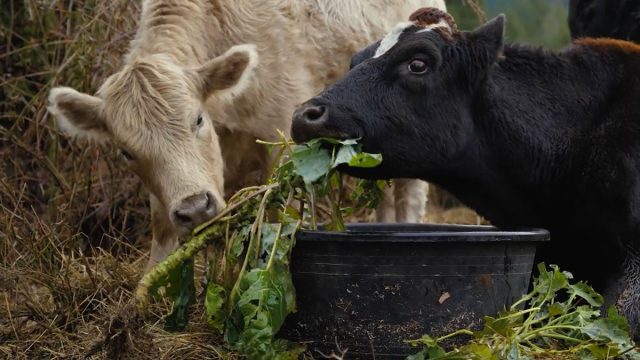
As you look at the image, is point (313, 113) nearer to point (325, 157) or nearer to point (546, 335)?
point (325, 157)

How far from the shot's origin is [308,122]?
14.4ft

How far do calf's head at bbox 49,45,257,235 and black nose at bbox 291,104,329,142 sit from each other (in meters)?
0.70

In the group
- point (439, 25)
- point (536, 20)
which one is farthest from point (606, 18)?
point (536, 20)

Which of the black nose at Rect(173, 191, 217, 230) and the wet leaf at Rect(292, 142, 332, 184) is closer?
the wet leaf at Rect(292, 142, 332, 184)

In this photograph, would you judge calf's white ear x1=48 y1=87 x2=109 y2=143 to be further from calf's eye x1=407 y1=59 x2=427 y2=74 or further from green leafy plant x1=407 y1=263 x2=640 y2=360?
green leafy plant x1=407 y1=263 x2=640 y2=360

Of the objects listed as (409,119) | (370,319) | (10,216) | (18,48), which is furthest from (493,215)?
(18,48)

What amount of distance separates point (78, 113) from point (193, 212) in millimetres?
1282

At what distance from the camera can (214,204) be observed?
489cm

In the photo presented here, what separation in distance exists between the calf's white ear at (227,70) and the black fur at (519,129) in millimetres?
1288

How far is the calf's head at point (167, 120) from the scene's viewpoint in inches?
203

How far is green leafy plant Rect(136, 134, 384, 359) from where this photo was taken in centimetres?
402

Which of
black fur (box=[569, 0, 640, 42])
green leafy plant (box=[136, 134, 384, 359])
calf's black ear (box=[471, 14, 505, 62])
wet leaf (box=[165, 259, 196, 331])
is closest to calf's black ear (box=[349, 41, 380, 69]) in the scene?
calf's black ear (box=[471, 14, 505, 62])

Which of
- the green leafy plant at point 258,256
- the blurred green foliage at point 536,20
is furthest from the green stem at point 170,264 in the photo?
the blurred green foliage at point 536,20

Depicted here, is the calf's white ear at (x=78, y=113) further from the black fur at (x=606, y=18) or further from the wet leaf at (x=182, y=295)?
the black fur at (x=606, y=18)
